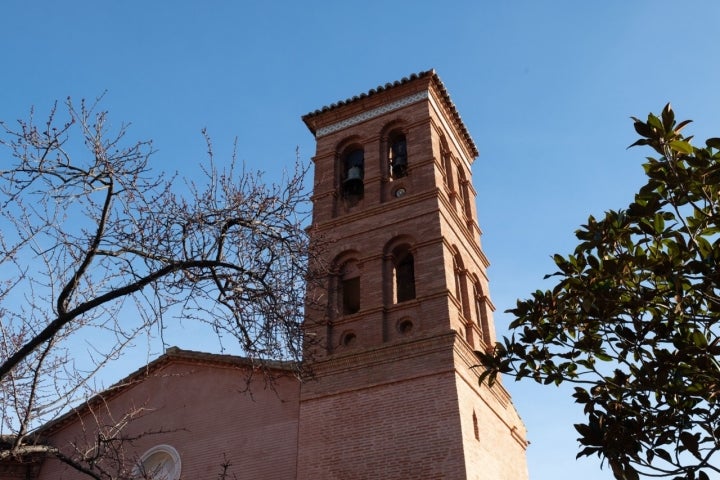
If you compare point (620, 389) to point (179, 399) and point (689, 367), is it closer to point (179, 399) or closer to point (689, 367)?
point (689, 367)

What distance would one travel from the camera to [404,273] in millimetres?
13562

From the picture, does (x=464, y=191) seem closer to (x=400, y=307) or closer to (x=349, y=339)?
(x=400, y=307)

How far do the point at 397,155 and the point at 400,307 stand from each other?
4.54 meters

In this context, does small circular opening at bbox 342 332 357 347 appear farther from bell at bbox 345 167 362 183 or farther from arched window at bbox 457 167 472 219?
arched window at bbox 457 167 472 219

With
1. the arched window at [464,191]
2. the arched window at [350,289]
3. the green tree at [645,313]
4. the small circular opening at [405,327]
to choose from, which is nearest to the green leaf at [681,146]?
the green tree at [645,313]

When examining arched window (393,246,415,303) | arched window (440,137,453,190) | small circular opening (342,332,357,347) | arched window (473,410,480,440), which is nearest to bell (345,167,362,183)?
arched window (440,137,453,190)

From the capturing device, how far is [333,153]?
52.4ft

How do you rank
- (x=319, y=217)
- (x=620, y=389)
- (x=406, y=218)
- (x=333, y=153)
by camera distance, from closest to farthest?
1. (x=620, y=389)
2. (x=406, y=218)
3. (x=319, y=217)
4. (x=333, y=153)

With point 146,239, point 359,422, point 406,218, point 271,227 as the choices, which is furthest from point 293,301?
point 406,218

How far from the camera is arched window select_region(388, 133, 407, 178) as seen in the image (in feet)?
48.9

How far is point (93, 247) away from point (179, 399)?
7.73 metres

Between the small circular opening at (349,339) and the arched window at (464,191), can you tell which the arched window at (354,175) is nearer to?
the arched window at (464,191)

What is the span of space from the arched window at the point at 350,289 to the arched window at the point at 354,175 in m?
2.03

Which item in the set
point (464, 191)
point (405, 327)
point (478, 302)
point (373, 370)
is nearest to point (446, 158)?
point (464, 191)
